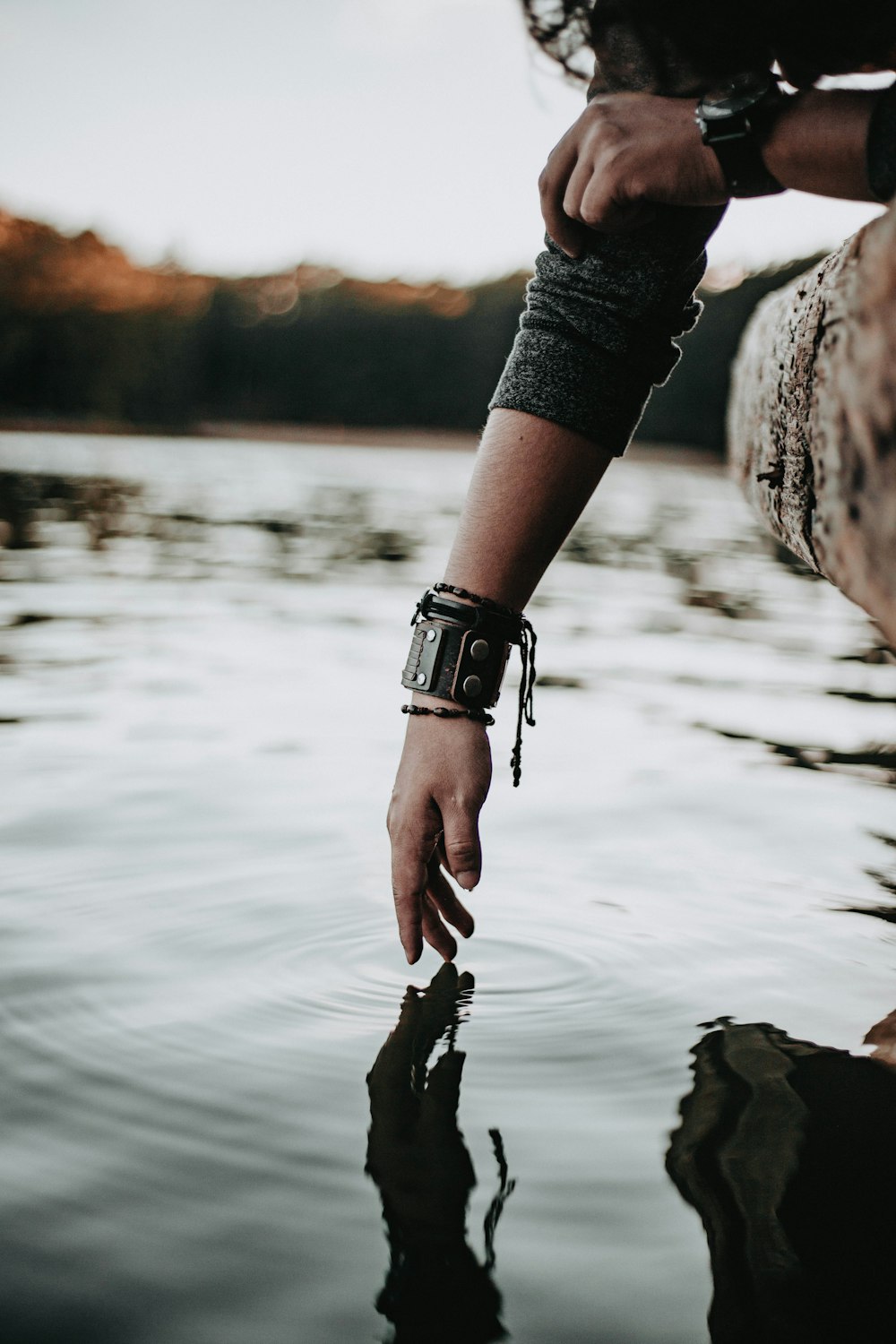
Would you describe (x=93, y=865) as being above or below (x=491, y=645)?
below

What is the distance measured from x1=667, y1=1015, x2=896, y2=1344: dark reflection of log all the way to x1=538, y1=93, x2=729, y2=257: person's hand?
0.94 m

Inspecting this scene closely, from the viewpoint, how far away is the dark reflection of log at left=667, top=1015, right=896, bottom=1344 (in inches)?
41.0

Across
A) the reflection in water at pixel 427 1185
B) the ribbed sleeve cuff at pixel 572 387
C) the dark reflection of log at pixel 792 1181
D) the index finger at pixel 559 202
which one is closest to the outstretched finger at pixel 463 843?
the reflection in water at pixel 427 1185

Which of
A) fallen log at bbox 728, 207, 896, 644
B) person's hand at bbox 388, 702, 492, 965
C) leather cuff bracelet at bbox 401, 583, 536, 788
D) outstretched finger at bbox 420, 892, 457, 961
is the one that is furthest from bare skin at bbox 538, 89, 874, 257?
outstretched finger at bbox 420, 892, 457, 961

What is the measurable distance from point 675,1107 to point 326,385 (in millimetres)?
47276

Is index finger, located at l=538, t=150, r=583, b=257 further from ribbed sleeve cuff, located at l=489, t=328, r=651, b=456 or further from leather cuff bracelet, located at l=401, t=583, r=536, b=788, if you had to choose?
leather cuff bracelet, located at l=401, t=583, r=536, b=788

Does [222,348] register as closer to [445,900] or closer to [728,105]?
[445,900]

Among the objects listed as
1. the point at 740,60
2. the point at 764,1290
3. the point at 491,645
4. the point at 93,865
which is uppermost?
the point at 740,60

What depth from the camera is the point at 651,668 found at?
4449mm

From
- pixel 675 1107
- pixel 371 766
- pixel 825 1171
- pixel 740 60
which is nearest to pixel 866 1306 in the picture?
pixel 825 1171

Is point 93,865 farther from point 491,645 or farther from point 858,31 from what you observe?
point 858,31

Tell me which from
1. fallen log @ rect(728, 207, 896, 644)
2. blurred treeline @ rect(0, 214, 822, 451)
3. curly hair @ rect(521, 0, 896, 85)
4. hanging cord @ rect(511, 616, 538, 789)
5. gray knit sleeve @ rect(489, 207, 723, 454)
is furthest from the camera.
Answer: blurred treeline @ rect(0, 214, 822, 451)

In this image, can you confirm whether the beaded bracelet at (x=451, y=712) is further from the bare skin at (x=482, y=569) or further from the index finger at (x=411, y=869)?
the index finger at (x=411, y=869)

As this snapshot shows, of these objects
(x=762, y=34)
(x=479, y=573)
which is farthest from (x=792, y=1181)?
(x=762, y=34)
